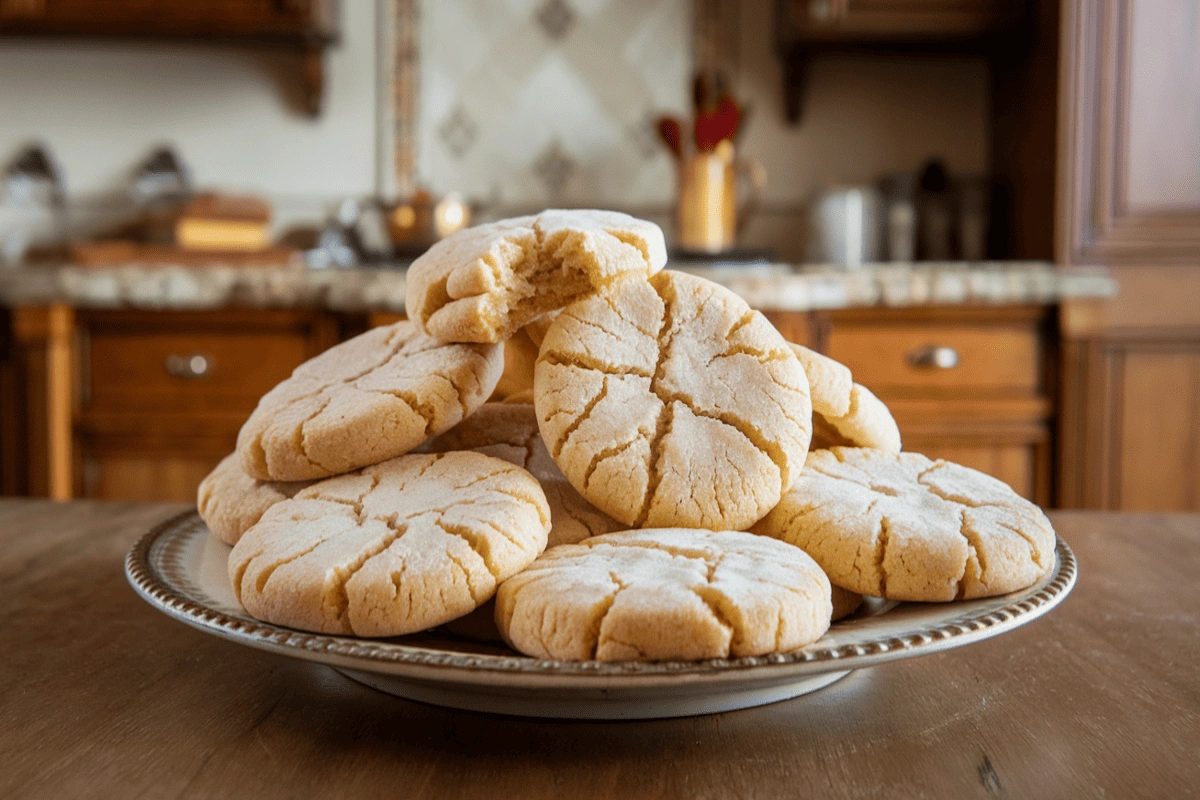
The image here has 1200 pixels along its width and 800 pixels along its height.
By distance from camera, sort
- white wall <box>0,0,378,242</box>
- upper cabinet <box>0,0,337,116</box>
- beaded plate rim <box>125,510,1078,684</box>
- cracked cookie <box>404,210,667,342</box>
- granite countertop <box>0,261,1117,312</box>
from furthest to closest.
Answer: white wall <box>0,0,378,242</box> < upper cabinet <box>0,0,337,116</box> < granite countertop <box>0,261,1117,312</box> < cracked cookie <box>404,210,667,342</box> < beaded plate rim <box>125,510,1078,684</box>

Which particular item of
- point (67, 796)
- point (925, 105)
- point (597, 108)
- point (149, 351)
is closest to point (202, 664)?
point (67, 796)

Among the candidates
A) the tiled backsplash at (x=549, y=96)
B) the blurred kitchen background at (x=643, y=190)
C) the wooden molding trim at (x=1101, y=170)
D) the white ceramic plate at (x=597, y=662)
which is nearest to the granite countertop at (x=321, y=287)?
the blurred kitchen background at (x=643, y=190)

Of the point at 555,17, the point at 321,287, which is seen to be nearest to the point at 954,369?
the point at 321,287

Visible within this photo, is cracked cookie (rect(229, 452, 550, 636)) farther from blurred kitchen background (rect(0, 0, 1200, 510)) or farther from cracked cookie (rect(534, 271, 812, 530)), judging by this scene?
blurred kitchen background (rect(0, 0, 1200, 510))

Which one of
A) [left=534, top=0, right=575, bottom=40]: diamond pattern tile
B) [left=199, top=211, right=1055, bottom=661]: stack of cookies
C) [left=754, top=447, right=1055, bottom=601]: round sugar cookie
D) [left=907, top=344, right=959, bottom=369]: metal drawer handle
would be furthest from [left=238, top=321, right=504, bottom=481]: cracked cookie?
[left=534, top=0, right=575, bottom=40]: diamond pattern tile

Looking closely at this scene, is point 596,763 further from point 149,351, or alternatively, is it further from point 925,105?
point 925,105

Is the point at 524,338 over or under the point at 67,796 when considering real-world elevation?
over
